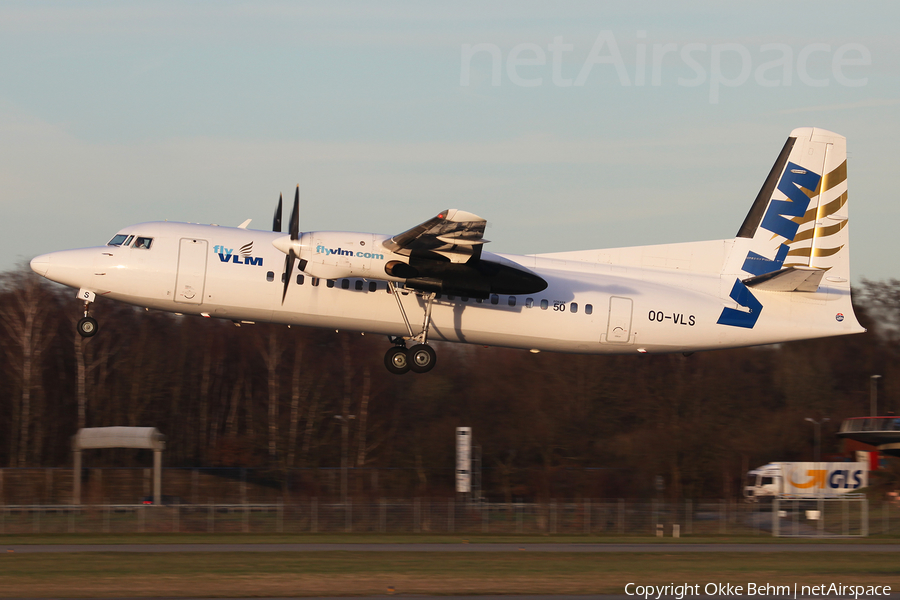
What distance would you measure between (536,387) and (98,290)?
1274 inches

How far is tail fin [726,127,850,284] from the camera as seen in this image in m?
21.5

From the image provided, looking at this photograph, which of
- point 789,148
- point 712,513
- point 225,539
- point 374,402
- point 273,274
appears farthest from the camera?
point 374,402

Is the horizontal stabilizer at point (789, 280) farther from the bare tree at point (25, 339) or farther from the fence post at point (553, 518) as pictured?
the bare tree at point (25, 339)

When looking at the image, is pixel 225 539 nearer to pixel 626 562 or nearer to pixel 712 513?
pixel 626 562

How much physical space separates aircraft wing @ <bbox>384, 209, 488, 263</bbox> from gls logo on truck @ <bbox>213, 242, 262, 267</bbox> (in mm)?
2755

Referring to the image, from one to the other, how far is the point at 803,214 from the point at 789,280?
2.73 metres

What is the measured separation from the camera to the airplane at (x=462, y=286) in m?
18.5

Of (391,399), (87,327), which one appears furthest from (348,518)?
(391,399)

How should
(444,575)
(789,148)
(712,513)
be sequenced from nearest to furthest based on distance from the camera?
(444,575)
(789,148)
(712,513)

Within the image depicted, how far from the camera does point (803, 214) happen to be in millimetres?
21891

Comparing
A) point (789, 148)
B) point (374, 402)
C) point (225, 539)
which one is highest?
point (789, 148)

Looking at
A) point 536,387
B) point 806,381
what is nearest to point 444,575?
point 536,387

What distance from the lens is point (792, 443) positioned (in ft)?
157

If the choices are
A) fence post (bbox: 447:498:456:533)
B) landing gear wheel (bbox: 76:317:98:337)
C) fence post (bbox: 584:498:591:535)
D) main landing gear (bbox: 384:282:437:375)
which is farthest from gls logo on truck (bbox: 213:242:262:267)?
fence post (bbox: 584:498:591:535)
